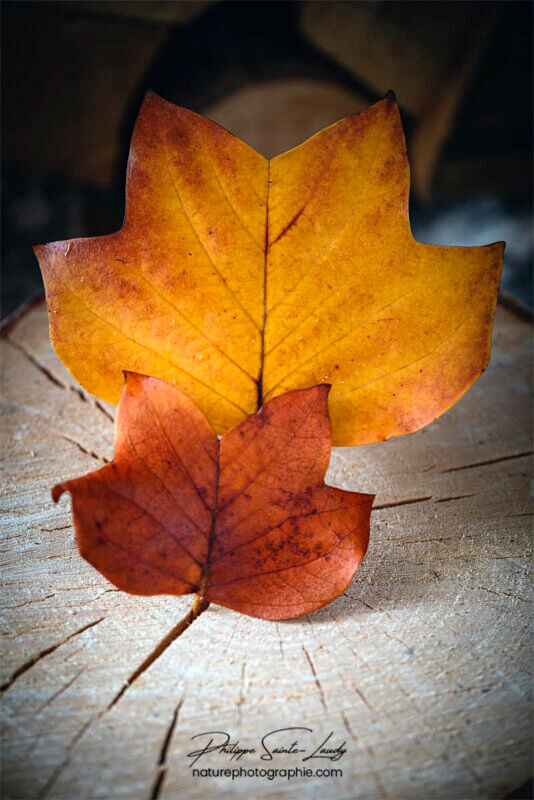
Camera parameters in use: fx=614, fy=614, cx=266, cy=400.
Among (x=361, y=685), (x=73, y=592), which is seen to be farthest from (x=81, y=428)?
(x=361, y=685)

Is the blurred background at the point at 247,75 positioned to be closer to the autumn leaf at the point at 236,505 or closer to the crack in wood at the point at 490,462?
the crack in wood at the point at 490,462

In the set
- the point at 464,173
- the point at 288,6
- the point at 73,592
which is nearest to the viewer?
the point at 73,592

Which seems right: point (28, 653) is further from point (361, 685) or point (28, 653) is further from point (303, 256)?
point (303, 256)

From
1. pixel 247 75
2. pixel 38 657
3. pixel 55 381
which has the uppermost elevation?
pixel 247 75

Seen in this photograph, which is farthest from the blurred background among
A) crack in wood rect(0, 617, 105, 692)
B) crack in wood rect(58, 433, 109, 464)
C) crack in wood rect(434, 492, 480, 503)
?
crack in wood rect(0, 617, 105, 692)

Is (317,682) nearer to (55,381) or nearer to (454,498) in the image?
(454,498)
